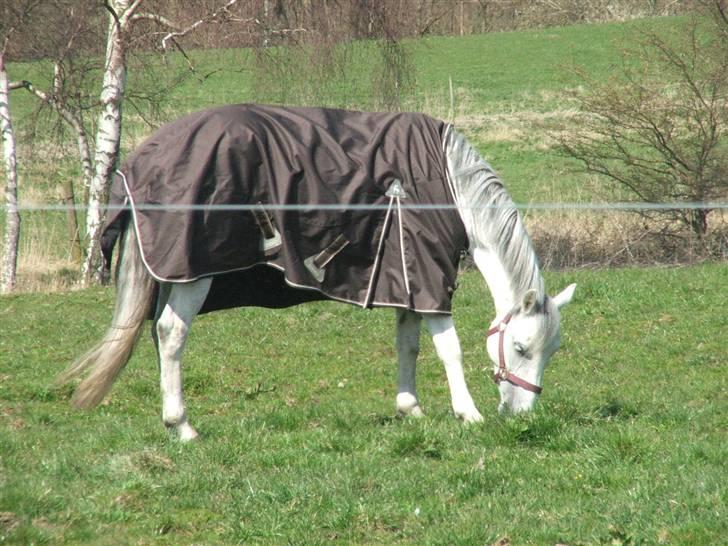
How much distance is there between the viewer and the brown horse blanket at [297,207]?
670 centimetres

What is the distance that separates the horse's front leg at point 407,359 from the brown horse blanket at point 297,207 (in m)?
0.76

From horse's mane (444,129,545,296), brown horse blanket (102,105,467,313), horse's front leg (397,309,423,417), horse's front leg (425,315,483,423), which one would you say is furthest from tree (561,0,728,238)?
brown horse blanket (102,105,467,313)

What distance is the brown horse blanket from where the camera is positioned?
6.70 metres

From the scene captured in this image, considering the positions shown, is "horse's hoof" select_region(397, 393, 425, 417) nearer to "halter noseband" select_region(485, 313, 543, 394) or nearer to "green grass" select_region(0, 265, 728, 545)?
"green grass" select_region(0, 265, 728, 545)

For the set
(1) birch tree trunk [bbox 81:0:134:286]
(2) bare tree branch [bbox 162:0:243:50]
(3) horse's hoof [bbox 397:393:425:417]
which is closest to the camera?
(3) horse's hoof [bbox 397:393:425:417]

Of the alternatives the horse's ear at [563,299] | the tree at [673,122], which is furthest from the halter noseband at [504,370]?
the tree at [673,122]

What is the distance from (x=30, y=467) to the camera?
585cm

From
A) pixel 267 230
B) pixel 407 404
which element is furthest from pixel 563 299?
pixel 267 230

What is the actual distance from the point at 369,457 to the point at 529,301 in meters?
1.66

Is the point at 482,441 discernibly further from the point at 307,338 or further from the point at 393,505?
the point at 307,338

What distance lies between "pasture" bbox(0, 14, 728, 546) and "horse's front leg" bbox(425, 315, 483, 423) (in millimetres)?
194

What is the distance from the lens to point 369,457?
19.4 feet

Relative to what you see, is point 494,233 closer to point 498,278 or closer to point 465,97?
point 498,278

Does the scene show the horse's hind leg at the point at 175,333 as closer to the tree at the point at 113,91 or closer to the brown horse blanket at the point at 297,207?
the brown horse blanket at the point at 297,207
